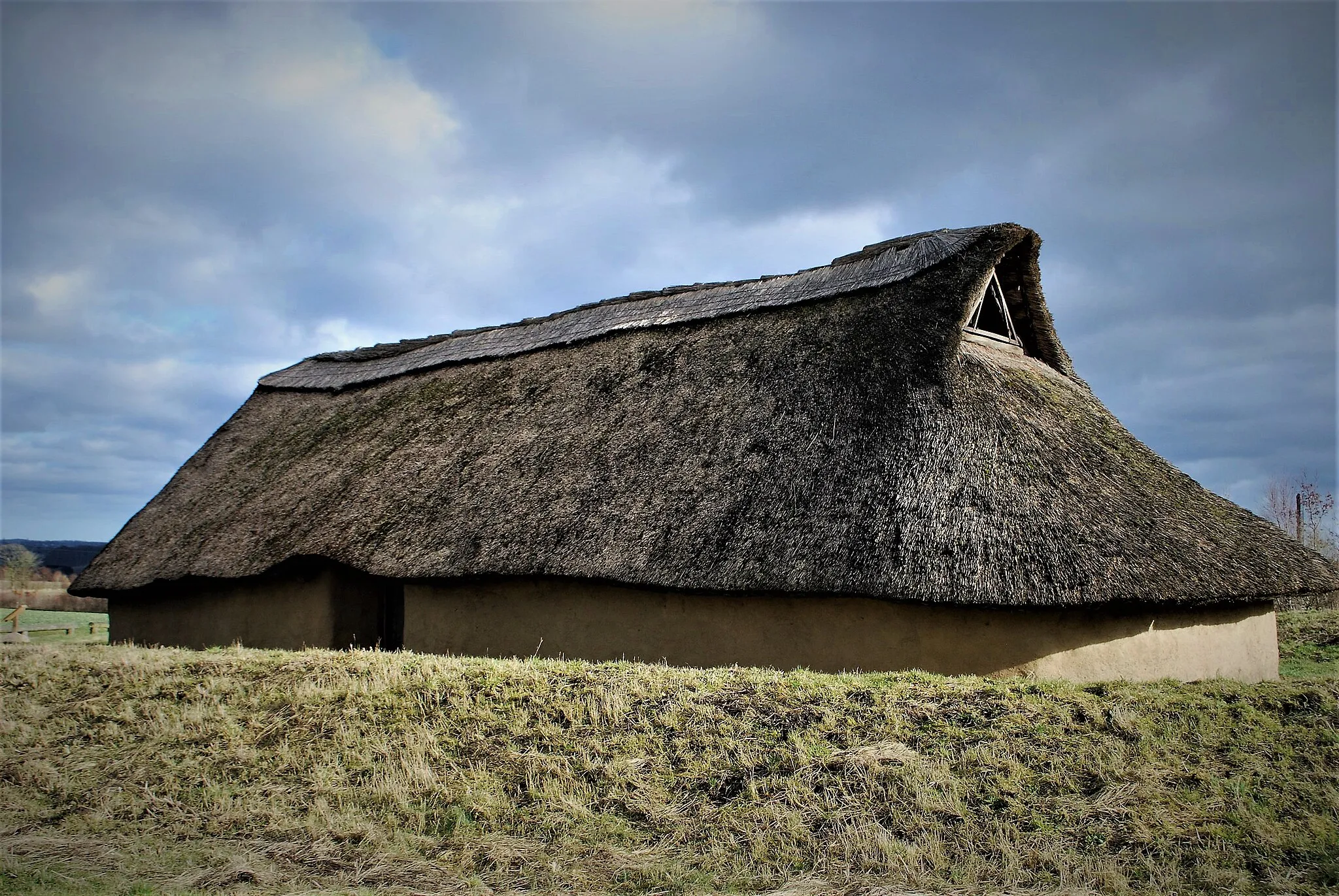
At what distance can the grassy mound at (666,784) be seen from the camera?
5.57 m

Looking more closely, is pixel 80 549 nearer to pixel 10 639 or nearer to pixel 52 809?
pixel 10 639

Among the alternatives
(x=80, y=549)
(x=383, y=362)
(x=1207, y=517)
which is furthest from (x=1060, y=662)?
(x=80, y=549)

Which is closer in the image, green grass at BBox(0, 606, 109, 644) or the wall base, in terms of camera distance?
the wall base

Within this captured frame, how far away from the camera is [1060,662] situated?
9062 millimetres

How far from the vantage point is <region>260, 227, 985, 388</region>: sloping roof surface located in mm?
13211

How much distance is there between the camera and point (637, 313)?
15938 mm

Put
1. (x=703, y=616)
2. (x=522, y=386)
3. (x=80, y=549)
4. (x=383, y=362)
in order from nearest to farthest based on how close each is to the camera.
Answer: (x=703, y=616) → (x=522, y=386) → (x=383, y=362) → (x=80, y=549)

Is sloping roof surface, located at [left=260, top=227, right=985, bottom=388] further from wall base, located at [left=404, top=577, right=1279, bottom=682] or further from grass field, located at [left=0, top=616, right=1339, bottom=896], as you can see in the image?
grass field, located at [left=0, top=616, right=1339, bottom=896]

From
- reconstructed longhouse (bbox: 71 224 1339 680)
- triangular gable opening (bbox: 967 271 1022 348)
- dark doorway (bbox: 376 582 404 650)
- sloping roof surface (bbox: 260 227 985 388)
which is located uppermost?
sloping roof surface (bbox: 260 227 985 388)

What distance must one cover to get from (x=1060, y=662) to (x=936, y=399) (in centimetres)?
321

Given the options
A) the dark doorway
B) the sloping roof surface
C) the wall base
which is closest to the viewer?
the wall base

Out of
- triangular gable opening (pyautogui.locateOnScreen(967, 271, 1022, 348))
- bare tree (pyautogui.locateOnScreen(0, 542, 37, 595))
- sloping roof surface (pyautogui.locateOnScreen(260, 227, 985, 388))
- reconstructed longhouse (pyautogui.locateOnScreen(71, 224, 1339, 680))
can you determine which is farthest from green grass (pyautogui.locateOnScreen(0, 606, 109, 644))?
triangular gable opening (pyautogui.locateOnScreen(967, 271, 1022, 348))

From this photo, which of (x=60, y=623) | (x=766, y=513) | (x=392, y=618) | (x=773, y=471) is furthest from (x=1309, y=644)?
(x=60, y=623)

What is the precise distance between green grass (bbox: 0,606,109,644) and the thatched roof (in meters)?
5.69
